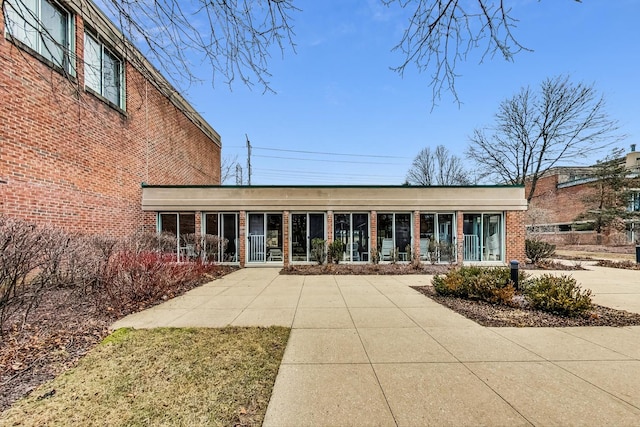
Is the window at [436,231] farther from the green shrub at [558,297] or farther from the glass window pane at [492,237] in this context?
the green shrub at [558,297]

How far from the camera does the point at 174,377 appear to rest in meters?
3.35

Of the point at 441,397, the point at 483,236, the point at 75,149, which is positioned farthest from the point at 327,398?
the point at 483,236

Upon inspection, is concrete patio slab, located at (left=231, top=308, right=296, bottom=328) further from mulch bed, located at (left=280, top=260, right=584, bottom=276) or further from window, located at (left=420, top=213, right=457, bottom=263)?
Answer: window, located at (left=420, top=213, right=457, bottom=263)

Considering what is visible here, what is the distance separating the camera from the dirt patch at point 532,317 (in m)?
5.30

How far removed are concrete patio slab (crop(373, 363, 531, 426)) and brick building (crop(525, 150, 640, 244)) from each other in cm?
3500

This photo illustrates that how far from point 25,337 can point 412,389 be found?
17.1 feet

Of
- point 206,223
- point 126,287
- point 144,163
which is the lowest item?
point 126,287

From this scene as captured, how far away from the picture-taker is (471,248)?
1400 centimetres

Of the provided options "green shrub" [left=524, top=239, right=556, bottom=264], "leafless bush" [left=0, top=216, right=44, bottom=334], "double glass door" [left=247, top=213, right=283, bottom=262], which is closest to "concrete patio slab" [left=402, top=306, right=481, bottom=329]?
"leafless bush" [left=0, top=216, right=44, bottom=334]

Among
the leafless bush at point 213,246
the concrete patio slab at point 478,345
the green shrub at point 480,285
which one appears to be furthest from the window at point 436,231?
the concrete patio slab at point 478,345

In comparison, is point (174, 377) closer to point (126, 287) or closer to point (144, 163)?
point (126, 287)

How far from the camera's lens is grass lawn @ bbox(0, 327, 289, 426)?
2670 millimetres

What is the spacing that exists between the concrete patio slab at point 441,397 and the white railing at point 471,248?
11412 millimetres

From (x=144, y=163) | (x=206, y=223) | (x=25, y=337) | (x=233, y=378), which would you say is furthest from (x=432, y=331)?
(x=144, y=163)
